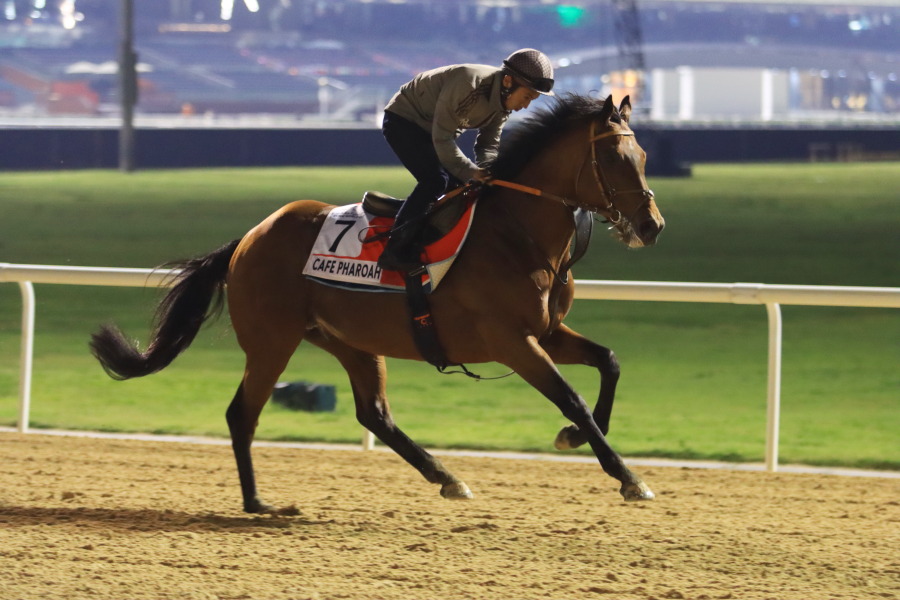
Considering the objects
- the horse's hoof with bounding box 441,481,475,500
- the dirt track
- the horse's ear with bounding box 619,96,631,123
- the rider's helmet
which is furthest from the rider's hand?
the dirt track

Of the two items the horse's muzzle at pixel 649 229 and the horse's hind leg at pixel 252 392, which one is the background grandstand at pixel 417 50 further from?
the horse's muzzle at pixel 649 229

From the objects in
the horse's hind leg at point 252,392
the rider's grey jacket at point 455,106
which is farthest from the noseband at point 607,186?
the horse's hind leg at point 252,392

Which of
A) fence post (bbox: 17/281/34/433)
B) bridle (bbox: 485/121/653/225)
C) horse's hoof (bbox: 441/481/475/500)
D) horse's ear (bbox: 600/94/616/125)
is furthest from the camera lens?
fence post (bbox: 17/281/34/433)

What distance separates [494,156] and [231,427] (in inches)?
54.6

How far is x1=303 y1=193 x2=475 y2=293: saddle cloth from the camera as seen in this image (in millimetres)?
4273

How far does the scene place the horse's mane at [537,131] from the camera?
4.25 meters

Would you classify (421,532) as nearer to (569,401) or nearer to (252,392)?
(569,401)

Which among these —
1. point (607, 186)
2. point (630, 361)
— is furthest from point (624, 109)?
point (630, 361)

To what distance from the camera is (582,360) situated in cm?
438

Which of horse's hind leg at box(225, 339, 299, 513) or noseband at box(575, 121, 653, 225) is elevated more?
noseband at box(575, 121, 653, 225)

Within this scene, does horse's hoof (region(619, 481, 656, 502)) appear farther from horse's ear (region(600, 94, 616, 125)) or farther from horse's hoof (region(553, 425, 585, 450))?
horse's ear (region(600, 94, 616, 125))

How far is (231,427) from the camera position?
466cm

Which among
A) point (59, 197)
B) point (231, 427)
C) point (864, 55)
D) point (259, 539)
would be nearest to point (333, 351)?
point (231, 427)

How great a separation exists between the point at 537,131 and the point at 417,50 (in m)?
56.6
